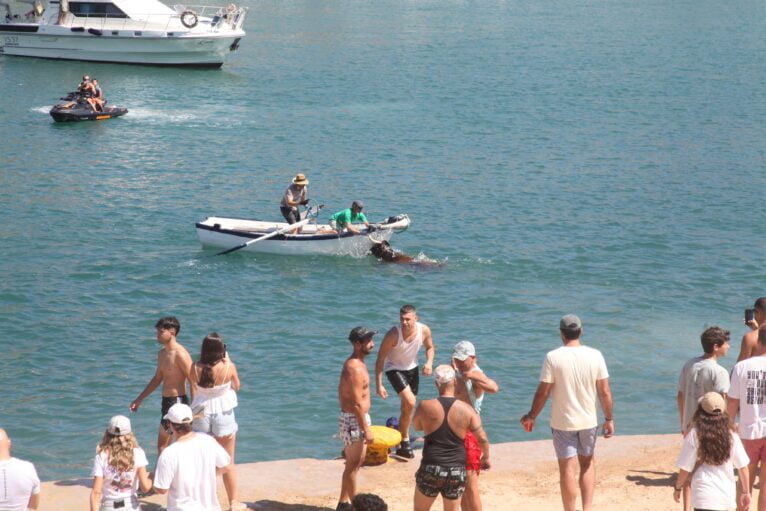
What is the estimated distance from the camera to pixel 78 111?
43.7 metres

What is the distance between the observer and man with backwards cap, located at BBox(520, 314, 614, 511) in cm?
991

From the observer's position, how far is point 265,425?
1744 centimetres

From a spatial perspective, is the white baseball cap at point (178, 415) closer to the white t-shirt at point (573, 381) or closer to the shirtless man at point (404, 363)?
the white t-shirt at point (573, 381)

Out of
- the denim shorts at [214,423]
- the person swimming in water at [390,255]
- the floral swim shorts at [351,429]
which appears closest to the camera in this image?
the denim shorts at [214,423]

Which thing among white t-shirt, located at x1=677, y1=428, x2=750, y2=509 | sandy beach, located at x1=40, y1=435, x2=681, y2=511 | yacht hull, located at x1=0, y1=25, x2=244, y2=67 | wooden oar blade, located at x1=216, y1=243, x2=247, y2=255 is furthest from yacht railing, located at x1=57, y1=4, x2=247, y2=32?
white t-shirt, located at x1=677, y1=428, x2=750, y2=509

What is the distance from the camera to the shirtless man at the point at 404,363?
1227cm

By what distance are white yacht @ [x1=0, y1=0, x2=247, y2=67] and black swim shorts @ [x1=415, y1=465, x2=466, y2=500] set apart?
169 feet

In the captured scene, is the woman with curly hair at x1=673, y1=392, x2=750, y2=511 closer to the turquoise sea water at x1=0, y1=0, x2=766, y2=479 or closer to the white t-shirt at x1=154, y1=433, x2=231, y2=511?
the white t-shirt at x1=154, y1=433, x2=231, y2=511

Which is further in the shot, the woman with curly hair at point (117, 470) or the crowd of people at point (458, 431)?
the woman with curly hair at point (117, 470)

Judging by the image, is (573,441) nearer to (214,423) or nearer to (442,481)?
(442,481)

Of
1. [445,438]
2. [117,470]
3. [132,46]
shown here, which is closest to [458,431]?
[445,438]

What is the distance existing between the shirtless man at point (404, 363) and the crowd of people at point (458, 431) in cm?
45

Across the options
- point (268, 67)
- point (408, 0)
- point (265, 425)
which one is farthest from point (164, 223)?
point (408, 0)

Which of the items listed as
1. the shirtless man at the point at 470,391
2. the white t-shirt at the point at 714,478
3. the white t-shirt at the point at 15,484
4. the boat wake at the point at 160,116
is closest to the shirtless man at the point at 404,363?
the shirtless man at the point at 470,391
